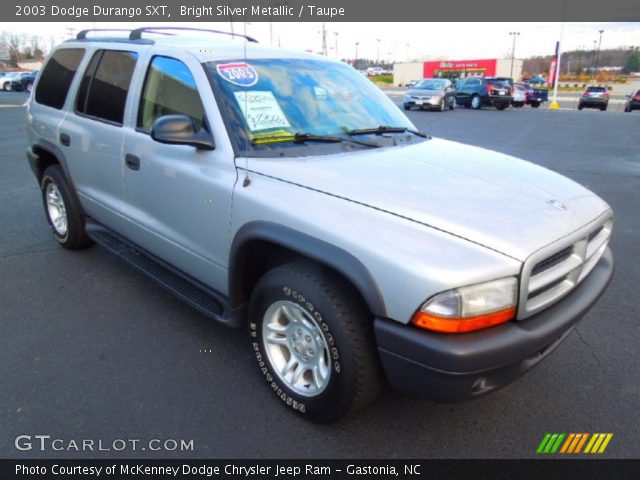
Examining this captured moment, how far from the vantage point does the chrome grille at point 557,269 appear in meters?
2.06

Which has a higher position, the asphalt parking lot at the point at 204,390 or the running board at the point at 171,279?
the running board at the point at 171,279

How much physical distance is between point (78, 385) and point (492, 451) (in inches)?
89.7

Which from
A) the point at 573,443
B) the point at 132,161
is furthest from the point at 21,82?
the point at 573,443

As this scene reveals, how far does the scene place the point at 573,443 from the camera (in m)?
2.48

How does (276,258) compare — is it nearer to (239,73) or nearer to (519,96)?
(239,73)

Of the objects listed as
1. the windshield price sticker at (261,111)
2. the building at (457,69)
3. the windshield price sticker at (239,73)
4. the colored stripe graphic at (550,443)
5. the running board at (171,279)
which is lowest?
the colored stripe graphic at (550,443)

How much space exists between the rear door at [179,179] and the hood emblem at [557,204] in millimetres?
1625

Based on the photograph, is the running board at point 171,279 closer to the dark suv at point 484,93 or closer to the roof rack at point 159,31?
the roof rack at point 159,31

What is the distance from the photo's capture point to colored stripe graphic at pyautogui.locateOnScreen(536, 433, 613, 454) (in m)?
2.44

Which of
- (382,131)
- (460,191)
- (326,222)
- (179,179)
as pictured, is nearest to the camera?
(326,222)

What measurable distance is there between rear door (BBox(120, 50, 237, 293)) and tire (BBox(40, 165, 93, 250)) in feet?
3.76

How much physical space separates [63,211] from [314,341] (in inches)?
131

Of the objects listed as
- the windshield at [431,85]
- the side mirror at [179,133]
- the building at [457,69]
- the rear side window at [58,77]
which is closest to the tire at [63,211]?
the rear side window at [58,77]

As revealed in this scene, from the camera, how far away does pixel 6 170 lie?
28.7 ft
